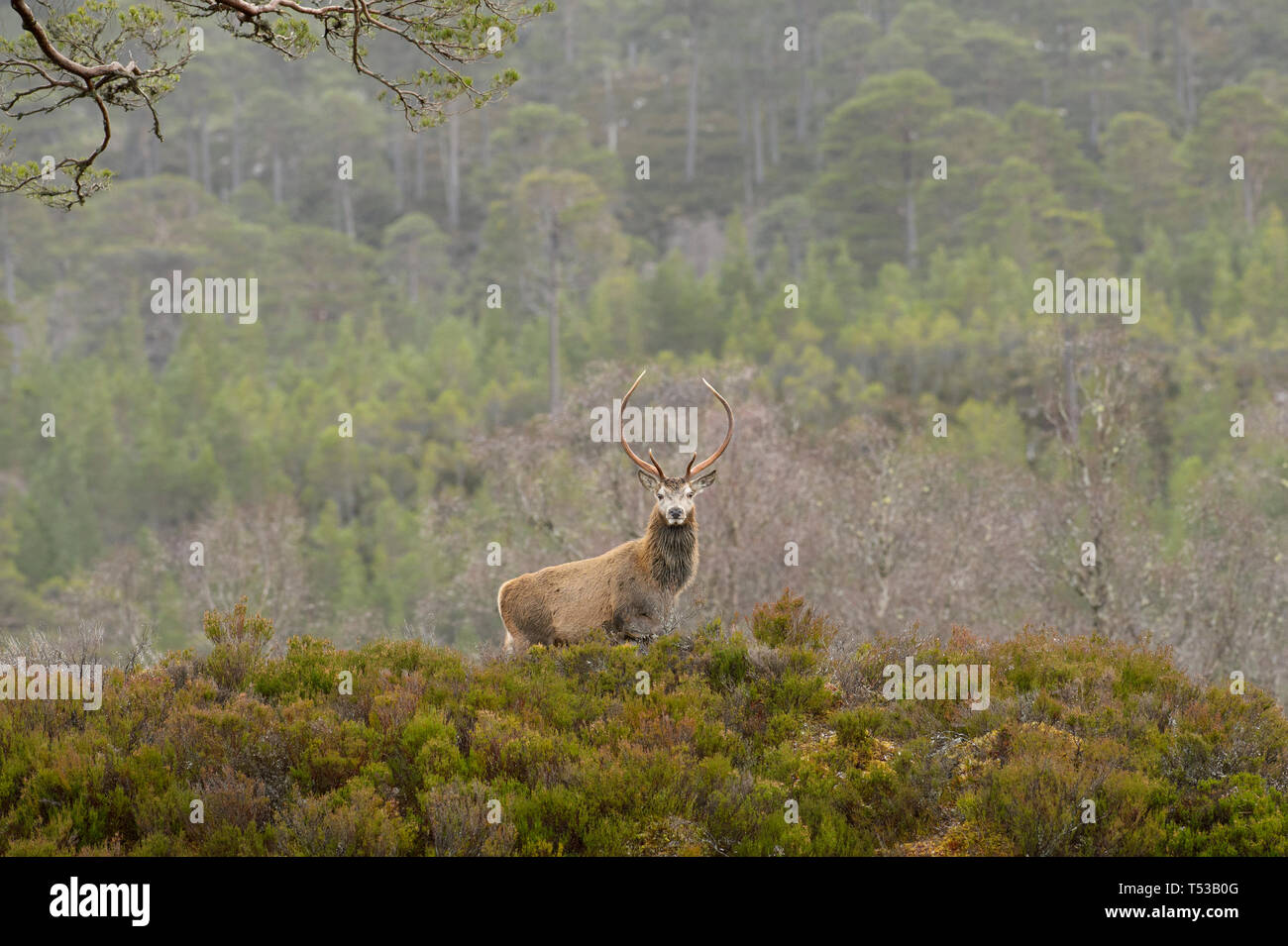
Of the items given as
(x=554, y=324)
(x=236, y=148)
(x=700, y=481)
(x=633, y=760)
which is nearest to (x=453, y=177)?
(x=236, y=148)

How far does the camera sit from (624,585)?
390 inches

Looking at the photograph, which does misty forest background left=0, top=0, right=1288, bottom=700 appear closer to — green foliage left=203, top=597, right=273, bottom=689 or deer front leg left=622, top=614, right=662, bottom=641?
deer front leg left=622, top=614, right=662, bottom=641

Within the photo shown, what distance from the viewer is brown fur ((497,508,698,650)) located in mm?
9852

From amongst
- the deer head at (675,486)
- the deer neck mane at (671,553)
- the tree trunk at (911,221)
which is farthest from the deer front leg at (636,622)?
the tree trunk at (911,221)

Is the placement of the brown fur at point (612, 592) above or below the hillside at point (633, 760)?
above

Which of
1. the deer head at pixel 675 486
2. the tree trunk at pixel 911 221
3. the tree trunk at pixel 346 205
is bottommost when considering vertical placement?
the deer head at pixel 675 486

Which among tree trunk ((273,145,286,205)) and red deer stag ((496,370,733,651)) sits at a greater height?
tree trunk ((273,145,286,205))

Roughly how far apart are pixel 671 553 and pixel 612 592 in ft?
2.00

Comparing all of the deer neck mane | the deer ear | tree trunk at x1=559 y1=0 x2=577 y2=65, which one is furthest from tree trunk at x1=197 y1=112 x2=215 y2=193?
the deer neck mane

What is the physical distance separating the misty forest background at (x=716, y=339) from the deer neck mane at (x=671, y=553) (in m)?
1.00

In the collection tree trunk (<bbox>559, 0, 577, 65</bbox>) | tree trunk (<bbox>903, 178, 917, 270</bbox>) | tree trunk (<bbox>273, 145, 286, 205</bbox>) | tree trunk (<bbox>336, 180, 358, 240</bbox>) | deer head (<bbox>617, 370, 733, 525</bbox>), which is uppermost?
tree trunk (<bbox>559, 0, 577, 65</bbox>)

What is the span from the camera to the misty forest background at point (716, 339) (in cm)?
3253

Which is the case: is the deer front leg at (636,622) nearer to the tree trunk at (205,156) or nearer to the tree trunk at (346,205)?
the tree trunk at (346,205)

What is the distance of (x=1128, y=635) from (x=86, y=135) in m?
88.3
